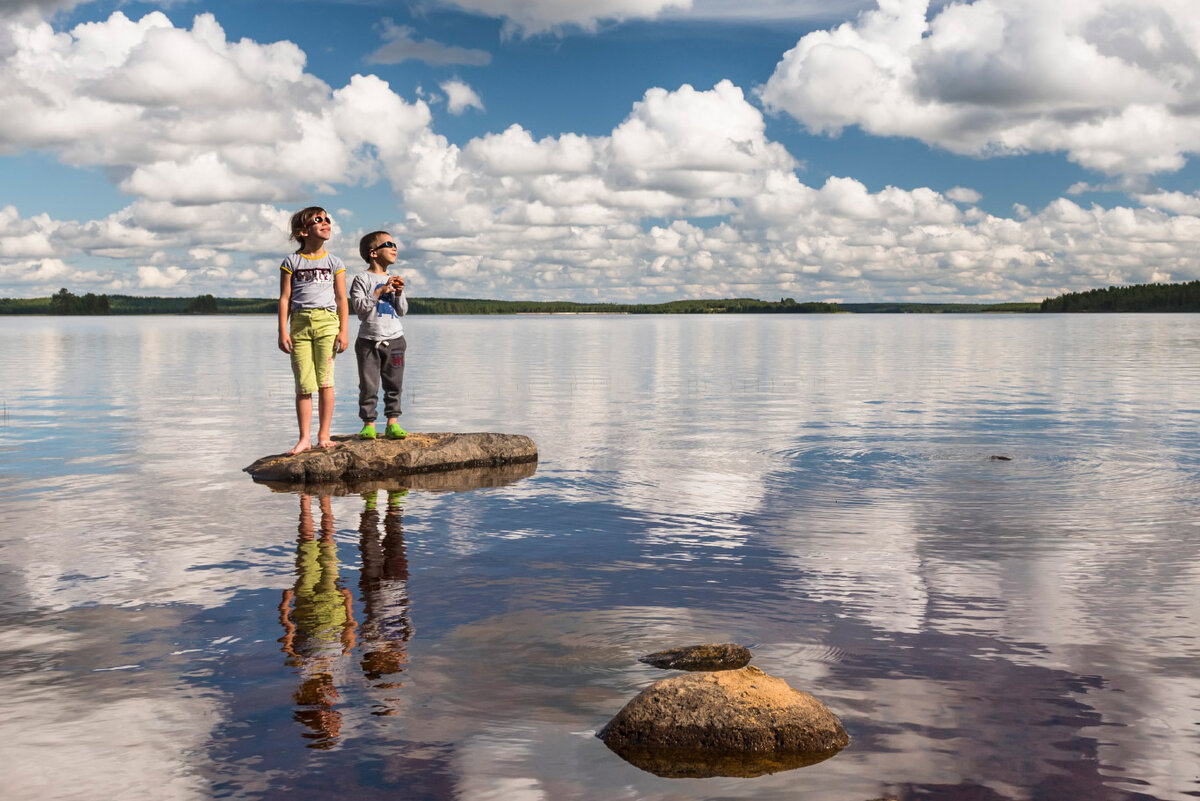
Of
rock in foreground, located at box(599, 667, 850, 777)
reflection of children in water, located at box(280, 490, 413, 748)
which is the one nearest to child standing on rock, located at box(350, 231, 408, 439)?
reflection of children in water, located at box(280, 490, 413, 748)

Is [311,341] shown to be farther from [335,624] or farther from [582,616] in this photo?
[582,616]

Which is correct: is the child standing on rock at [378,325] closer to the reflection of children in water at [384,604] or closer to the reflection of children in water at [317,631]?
the reflection of children in water at [384,604]

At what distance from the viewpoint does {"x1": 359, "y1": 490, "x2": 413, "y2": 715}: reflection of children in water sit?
6.21 metres

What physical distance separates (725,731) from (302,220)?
10967 millimetres

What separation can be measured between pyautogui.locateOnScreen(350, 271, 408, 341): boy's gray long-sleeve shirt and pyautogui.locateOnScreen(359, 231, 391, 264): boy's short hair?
0.37 metres

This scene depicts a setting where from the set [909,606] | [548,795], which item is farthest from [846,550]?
[548,795]

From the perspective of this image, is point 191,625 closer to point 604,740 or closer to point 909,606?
point 604,740

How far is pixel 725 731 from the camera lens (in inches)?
210

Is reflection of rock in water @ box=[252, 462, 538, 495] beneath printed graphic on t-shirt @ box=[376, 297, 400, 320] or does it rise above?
beneath

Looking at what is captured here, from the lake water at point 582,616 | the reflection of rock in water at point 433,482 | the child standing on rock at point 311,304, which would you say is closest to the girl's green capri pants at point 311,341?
the child standing on rock at point 311,304

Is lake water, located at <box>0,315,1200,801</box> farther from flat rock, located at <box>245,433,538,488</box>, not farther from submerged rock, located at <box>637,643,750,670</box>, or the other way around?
flat rock, located at <box>245,433,538,488</box>

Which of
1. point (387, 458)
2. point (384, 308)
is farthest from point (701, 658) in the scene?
point (384, 308)

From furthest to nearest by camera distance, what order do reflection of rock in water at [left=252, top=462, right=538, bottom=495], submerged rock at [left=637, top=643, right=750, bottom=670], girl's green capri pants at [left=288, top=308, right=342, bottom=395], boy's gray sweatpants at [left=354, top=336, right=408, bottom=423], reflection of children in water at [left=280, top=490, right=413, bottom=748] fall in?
boy's gray sweatpants at [left=354, top=336, right=408, bottom=423] → girl's green capri pants at [left=288, top=308, right=342, bottom=395] → reflection of rock in water at [left=252, top=462, right=538, bottom=495] → submerged rock at [left=637, top=643, right=750, bottom=670] → reflection of children in water at [left=280, top=490, right=413, bottom=748]

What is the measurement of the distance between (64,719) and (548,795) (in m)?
2.96
